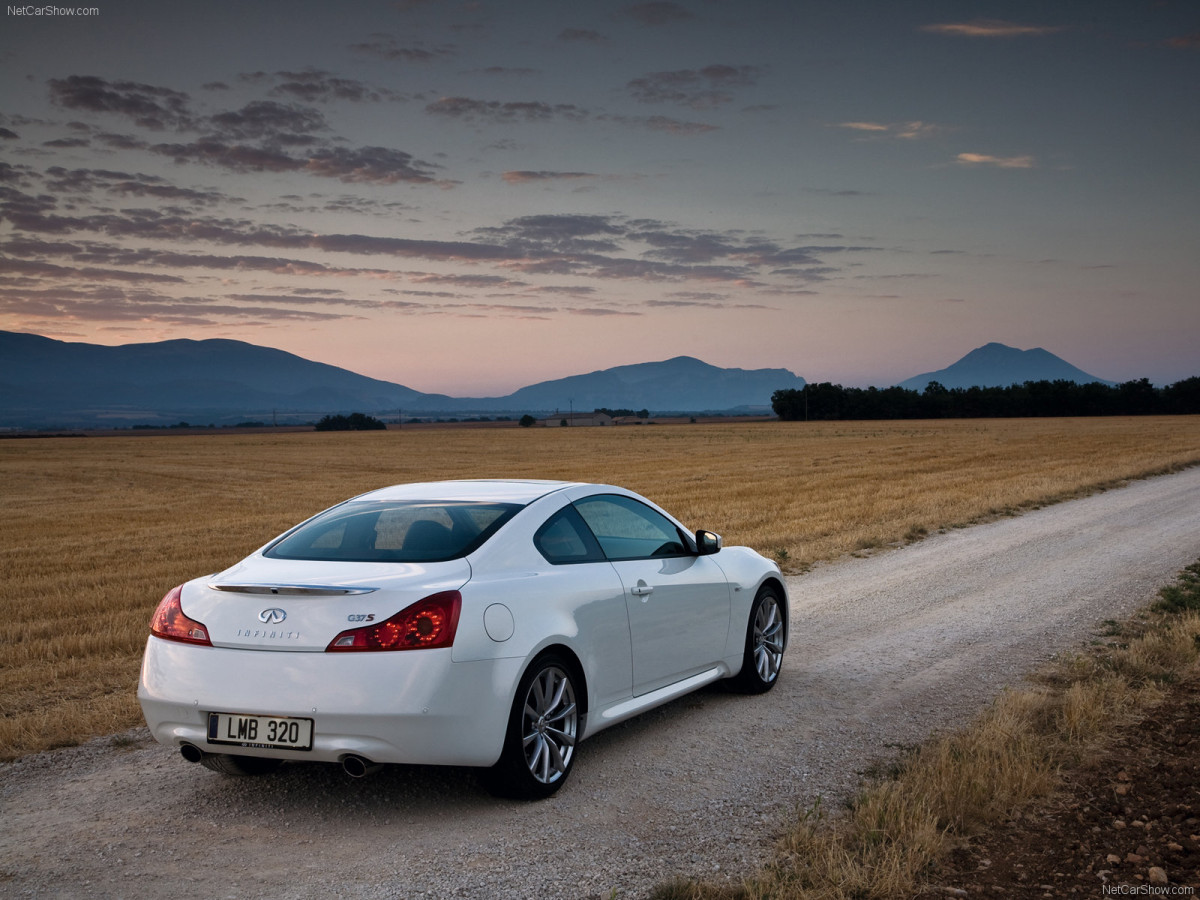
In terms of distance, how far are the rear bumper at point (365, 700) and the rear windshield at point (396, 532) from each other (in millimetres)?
647

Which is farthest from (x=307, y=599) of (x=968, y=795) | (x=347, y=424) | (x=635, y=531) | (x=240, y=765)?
(x=347, y=424)

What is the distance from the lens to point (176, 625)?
5.13 metres

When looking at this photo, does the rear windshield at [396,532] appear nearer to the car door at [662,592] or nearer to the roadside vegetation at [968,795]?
the car door at [662,592]

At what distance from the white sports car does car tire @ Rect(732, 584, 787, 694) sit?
1039 millimetres

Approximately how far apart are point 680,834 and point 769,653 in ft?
9.43

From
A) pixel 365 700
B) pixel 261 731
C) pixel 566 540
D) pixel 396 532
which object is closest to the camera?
pixel 365 700

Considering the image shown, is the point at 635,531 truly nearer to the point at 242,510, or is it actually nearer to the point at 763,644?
the point at 763,644

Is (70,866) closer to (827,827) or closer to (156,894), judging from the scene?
(156,894)

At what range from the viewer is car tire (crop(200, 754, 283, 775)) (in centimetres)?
541

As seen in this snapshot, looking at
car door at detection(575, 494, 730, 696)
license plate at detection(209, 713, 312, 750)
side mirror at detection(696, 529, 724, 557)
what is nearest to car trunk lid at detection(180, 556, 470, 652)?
license plate at detection(209, 713, 312, 750)

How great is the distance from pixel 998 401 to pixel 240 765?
129 meters

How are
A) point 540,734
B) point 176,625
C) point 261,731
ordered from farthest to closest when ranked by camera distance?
point 540,734 → point 176,625 → point 261,731

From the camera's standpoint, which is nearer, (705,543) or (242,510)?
(705,543)

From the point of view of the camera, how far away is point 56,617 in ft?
37.0
